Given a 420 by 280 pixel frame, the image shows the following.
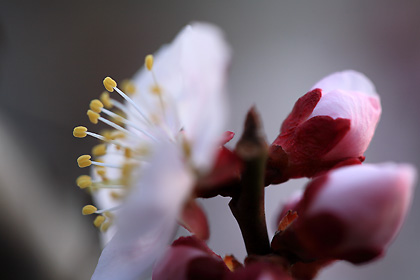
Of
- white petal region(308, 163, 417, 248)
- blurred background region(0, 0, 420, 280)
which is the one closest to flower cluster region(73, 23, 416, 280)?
white petal region(308, 163, 417, 248)

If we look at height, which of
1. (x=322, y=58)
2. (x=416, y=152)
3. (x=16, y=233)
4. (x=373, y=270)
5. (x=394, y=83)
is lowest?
(x=373, y=270)

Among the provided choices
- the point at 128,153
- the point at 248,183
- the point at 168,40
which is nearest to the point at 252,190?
the point at 248,183

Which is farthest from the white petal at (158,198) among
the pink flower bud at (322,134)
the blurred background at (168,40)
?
the blurred background at (168,40)

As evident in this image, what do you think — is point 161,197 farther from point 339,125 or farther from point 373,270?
point 373,270

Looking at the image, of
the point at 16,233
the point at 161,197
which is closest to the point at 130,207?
the point at 161,197

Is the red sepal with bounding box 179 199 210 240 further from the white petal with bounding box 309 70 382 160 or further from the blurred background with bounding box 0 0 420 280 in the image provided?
the blurred background with bounding box 0 0 420 280

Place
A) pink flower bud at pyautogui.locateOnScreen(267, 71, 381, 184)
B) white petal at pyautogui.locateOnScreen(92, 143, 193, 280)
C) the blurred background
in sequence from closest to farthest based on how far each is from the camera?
1. white petal at pyautogui.locateOnScreen(92, 143, 193, 280)
2. pink flower bud at pyautogui.locateOnScreen(267, 71, 381, 184)
3. the blurred background

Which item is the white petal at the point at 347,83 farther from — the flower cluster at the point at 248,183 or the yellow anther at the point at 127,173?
the yellow anther at the point at 127,173
